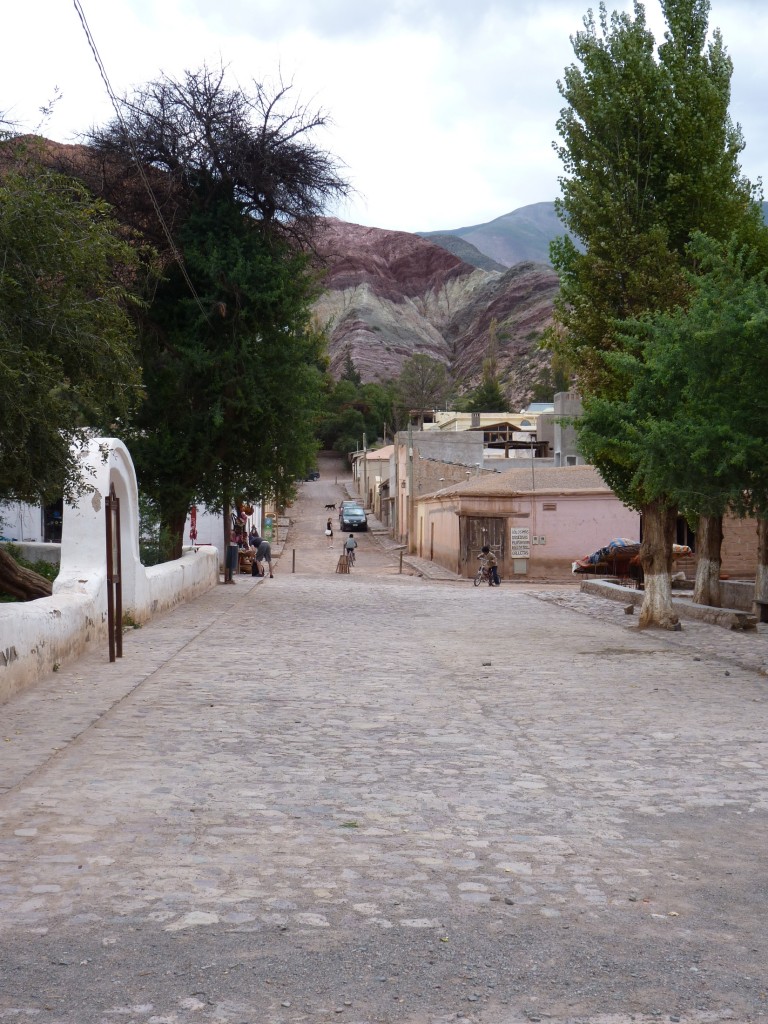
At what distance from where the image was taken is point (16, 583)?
16.3 metres

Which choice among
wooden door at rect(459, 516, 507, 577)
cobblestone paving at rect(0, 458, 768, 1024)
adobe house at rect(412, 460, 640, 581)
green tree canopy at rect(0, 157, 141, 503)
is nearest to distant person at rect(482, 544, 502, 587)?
wooden door at rect(459, 516, 507, 577)

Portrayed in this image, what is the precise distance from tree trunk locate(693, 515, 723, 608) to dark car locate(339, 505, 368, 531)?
45913 millimetres

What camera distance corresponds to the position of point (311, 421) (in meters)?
25.0

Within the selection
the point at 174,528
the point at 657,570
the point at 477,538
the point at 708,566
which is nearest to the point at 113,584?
the point at 657,570

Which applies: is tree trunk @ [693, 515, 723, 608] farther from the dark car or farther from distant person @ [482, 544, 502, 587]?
the dark car

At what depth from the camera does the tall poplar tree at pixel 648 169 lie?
1864 centimetres

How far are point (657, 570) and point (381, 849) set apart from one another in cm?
1361

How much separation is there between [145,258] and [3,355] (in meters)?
14.9

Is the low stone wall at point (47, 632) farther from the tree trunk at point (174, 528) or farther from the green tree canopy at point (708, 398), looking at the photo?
the green tree canopy at point (708, 398)

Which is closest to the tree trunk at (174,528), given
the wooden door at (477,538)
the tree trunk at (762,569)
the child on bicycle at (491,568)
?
the tree trunk at (762,569)

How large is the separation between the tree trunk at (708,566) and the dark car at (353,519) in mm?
45913

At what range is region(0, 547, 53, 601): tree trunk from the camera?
1608 cm

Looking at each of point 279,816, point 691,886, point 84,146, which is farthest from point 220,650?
point 84,146

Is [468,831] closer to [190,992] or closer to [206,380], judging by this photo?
[190,992]
